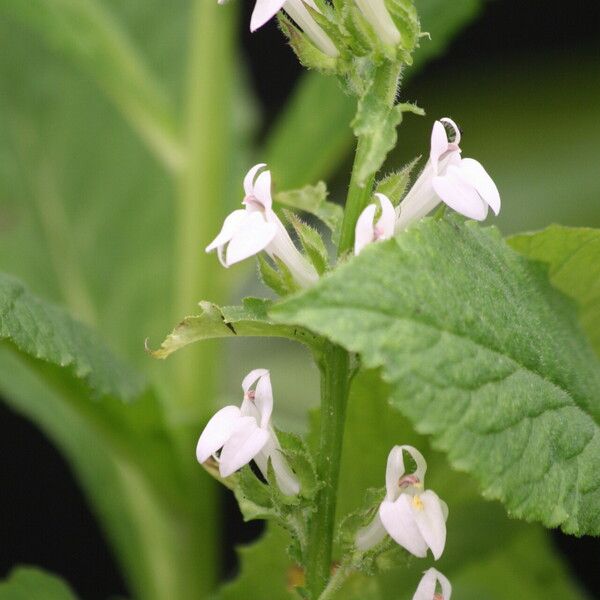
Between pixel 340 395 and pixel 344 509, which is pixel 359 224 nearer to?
pixel 340 395

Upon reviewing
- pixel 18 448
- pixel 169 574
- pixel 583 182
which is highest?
pixel 169 574

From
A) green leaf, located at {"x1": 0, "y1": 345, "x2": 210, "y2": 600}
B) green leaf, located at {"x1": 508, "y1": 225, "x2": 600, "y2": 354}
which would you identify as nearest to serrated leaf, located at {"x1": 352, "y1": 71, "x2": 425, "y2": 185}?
green leaf, located at {"x1": 508, "y1": 225, "x2": 600, "y2": 354}

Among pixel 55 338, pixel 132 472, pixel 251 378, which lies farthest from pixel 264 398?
pixel 132 472

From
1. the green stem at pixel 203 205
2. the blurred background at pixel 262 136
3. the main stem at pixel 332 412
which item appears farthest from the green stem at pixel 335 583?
the blurred background at pixel 262 136

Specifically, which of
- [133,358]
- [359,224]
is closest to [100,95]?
[133,358]

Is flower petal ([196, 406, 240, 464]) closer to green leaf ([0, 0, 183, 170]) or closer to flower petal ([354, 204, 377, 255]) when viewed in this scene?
flower petal ([354, 204, 377, 255])

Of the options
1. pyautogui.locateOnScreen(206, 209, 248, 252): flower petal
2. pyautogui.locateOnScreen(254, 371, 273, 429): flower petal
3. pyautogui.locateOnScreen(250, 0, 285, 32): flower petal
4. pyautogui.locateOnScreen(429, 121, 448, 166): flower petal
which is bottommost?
pyautogui.locateOnScreen(254, 371, 273, 429): flower petal

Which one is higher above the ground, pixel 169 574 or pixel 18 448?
pixel 169 574
